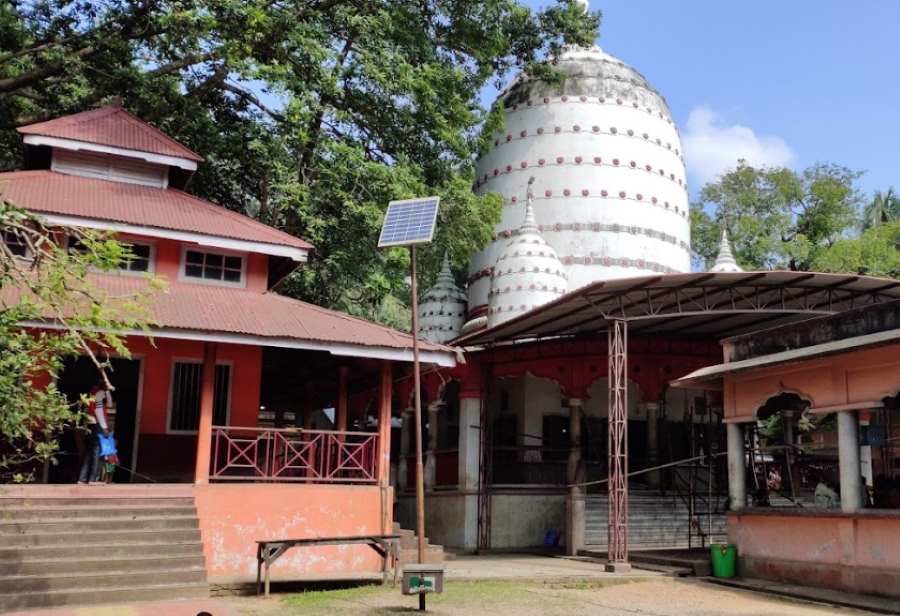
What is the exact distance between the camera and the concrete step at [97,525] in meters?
11.8

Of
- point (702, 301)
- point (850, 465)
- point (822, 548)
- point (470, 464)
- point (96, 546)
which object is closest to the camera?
point (96, 546)

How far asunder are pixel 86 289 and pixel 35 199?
26.4 feet

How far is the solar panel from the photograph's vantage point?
12.7 m

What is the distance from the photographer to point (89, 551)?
465 inches

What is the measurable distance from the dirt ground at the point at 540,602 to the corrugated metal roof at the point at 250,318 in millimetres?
3971

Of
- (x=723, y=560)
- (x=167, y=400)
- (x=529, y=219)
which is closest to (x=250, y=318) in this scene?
(x=167, y=400)

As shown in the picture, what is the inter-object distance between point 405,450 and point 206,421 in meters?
13.1

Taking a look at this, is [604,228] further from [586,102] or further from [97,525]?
[97,525]

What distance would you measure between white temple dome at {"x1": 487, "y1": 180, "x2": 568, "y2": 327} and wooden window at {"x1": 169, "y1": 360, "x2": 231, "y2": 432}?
388 inches

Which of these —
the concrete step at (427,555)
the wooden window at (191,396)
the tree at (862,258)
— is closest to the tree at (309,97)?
the wooden window at (191,396)

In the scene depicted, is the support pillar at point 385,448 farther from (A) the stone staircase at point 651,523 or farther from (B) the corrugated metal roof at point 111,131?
(A) the stone staircase at point 651,523

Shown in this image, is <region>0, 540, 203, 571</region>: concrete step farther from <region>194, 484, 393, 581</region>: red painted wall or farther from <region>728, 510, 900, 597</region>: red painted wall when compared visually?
<region>728, 510, 900, 597</region>: red painted wall

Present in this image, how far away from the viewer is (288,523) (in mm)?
14031

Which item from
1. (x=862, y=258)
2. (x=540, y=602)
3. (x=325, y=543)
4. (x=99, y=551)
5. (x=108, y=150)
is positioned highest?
(x=862, y=258)
